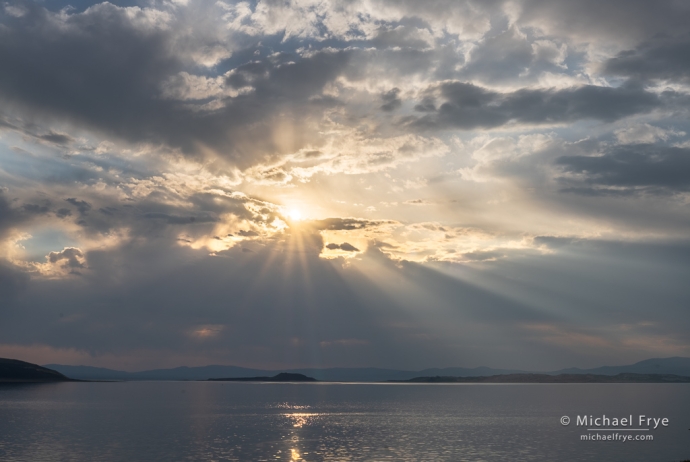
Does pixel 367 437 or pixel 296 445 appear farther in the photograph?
pixel 367 437

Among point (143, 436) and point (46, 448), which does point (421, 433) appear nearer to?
point (143, 436)

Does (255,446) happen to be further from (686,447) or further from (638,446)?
(686,447)

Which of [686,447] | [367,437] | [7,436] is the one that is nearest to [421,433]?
[367,437]

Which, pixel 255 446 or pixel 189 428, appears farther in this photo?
pixel 189 428

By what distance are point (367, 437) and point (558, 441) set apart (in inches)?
1187

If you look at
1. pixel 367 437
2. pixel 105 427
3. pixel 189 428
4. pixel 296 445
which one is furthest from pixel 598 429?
pixel 105 427

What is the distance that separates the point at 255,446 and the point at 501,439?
1558 inches

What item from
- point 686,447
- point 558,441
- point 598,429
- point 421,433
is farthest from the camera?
point 598,429

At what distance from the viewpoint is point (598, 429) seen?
109 meters

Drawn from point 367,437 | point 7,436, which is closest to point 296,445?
point 367,437

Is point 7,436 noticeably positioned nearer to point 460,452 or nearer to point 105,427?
point 105,427

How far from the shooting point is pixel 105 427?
4365 inches

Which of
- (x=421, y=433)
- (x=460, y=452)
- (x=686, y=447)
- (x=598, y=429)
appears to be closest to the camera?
(x=460, y=452)

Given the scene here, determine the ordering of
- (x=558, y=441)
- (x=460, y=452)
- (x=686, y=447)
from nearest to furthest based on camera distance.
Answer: (x=460, y=452) < (x=686, y=447) < (x=558, y=441)
